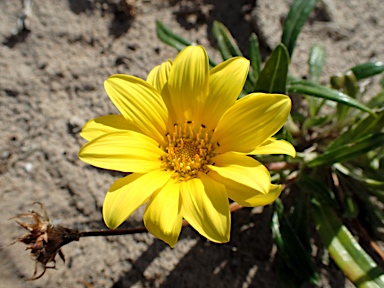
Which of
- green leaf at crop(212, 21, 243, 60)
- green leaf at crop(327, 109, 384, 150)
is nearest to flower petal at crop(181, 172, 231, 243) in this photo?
green leaf at crop(327, 109, 384, 150)

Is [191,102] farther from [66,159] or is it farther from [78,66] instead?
[78,66]

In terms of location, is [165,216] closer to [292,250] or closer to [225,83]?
[225,83]

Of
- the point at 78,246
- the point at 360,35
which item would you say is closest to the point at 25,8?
the point at 78,246

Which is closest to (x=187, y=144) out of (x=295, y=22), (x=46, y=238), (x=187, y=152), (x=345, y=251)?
(x=187, y=152)

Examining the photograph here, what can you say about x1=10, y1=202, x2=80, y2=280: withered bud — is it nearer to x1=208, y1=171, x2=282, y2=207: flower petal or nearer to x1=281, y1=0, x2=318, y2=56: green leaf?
x1=208, y1=171, x2=282, y2=207: flower petal

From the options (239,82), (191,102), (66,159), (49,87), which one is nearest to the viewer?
(239,82)

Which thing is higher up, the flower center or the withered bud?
the flower center
